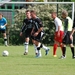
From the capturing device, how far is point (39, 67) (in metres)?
14.0

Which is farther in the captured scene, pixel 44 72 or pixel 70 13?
pixel 70 13

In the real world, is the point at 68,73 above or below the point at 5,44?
above

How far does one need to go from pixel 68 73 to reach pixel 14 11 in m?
17.6

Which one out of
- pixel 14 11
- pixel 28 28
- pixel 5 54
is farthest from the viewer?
pixel 14 11

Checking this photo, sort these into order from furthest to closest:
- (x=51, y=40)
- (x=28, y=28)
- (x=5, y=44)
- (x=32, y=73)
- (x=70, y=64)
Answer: (x=51, y=40)
(x=5, y=44)
(x=28, y=28)
(x=70, y=64)
(x=32, y=73)

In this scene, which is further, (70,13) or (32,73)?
(70,13)

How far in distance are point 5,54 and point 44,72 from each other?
601 centimetres

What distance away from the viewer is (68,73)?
12.4 meters

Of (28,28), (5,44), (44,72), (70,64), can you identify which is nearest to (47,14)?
(5,44)

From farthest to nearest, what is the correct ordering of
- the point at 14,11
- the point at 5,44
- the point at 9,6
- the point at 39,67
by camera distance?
the point at 9,6, the point at 14,11, the point at 5,44, the point at 39,67

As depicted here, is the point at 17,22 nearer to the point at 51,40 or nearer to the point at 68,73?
the point at 51,40

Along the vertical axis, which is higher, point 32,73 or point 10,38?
point 32,73

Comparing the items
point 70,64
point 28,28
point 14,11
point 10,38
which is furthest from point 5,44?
point 70,64

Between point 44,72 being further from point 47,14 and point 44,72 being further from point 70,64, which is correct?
point 47,14
